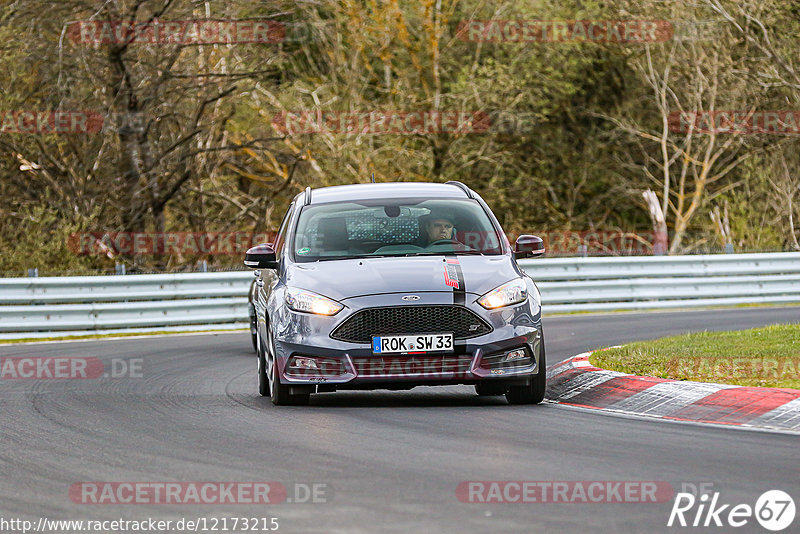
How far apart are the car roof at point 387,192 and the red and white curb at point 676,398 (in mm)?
1875

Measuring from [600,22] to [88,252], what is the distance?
18.4 meters

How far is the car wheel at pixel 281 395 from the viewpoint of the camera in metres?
11.0

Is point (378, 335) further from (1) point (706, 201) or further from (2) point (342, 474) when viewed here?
(1) point (706, 201)

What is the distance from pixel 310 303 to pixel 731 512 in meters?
5.04

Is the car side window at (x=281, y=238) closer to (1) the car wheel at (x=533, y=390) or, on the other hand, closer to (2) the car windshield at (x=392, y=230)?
(2) the car windshield at (x=392, y=230)
